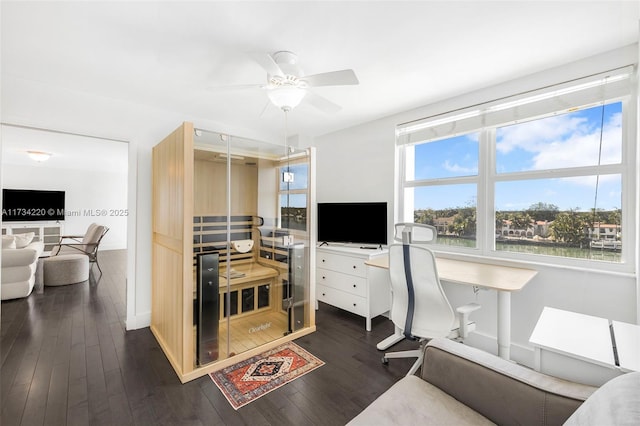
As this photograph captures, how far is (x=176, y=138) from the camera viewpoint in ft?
7.29

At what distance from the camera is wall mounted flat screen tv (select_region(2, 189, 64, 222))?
656cm

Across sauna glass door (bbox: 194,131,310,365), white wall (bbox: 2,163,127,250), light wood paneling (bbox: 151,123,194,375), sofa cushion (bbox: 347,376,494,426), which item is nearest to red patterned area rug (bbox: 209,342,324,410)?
sauna glass door (bbox: 194,131,310,365)

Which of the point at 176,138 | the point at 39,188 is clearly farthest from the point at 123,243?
the point at 176,138

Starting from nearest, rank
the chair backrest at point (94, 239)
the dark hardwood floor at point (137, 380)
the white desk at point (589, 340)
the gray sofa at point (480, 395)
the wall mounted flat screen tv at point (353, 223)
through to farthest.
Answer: the gray sofa at point (480, 395) → the white desk at point (589, 340) → the dark hardwood floor at point (137, 380) → the wall mounted flat screen tv at point (353, 223) → the chair backrest at point (94, 239)

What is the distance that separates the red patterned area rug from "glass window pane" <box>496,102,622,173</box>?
2622 mm

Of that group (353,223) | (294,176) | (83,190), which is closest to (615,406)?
(294,176)

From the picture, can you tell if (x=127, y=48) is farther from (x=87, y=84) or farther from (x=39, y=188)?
(x=39, y=188)

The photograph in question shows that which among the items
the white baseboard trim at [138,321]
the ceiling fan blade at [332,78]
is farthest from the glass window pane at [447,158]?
the white baseboard trim at [138,321]

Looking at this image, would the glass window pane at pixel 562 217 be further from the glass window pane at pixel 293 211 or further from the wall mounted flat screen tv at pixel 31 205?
the wall mounted flat screen tv at pixel 31 205

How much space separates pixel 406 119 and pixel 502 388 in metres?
2.80

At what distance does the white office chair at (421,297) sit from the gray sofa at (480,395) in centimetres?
62

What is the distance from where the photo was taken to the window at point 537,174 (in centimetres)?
201

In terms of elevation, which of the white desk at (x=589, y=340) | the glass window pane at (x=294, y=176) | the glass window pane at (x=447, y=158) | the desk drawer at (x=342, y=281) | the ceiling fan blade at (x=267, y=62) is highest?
the ceiling fan blade at (x=267, y=62)

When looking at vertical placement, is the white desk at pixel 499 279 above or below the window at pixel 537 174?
below
